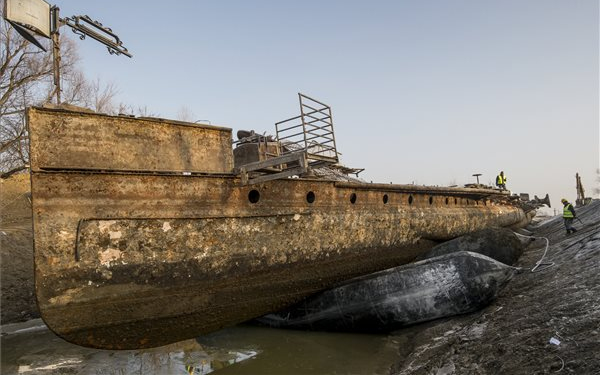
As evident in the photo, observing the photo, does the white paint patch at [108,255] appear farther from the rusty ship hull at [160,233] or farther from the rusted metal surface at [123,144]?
A: the rusted metal surface at [123,144]

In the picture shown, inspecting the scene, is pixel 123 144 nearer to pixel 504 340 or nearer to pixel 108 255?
pixel 108 255

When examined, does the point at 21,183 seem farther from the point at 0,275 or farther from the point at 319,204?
the point at 319,204

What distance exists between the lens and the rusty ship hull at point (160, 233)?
421cm

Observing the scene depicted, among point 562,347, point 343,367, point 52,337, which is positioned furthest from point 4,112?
point 562,347

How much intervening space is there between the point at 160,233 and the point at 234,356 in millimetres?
2424

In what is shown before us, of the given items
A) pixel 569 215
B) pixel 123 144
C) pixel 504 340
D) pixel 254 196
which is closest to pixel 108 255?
pixel 123 144

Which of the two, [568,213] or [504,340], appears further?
[568,213]

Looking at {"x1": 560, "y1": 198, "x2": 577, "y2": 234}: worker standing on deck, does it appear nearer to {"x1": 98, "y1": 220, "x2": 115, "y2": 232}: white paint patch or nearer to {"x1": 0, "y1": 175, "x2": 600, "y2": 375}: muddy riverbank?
{"x1": 0, "y1": 175, "x2": 600, "y2": 375}: muddy riverbank

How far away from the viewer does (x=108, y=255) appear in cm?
438

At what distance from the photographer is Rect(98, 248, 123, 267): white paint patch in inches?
171

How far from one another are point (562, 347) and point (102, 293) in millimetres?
5031

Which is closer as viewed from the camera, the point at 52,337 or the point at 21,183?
the point at 52,337

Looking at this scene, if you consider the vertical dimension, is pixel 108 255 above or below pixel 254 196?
below

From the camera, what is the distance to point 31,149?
4160 mm
